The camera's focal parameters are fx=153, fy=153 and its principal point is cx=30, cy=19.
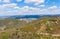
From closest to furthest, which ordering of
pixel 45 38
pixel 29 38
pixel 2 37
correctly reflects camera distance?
pixel 29 38 → pixel 45 38 → pixel 2 37

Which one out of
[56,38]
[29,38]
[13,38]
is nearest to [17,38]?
[13,38]

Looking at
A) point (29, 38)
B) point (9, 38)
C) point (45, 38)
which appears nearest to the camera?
point (29, 38)

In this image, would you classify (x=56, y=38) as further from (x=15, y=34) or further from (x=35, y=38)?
(x=15, y=34)

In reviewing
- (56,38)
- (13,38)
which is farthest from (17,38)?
(56,38)

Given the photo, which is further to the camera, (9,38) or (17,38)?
(9,38)

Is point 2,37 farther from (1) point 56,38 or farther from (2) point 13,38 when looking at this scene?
(1) point 56,38

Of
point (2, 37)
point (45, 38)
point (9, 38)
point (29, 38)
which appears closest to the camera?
point (29, 38)

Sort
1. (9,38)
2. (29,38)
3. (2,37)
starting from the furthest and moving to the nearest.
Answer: (2,37) < (9,38) < (29,38)

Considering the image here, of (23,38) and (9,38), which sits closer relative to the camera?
(23,38)
